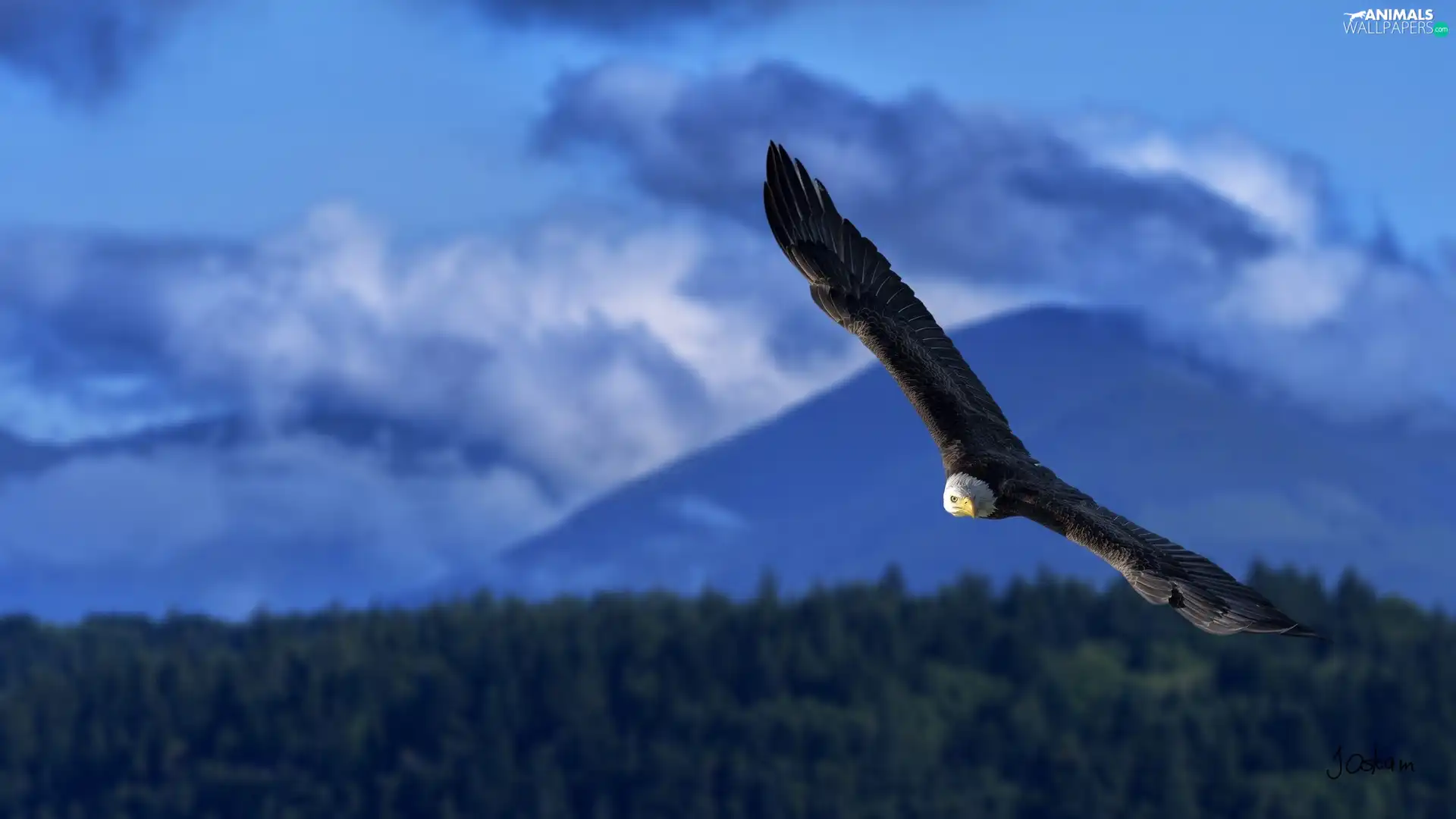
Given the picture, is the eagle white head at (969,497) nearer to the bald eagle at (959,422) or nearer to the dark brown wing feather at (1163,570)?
the bald eagle at (959,422)

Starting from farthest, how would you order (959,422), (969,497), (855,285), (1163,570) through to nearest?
(855,285)
(959,422)
(969,497)
(1163,570)

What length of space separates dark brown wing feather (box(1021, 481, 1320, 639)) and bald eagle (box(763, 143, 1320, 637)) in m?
0.02

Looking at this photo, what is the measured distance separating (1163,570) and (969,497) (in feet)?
9.89

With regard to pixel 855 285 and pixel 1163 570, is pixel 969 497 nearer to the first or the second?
pixel 1163 570

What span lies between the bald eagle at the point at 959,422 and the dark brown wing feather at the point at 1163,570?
2 centimetres

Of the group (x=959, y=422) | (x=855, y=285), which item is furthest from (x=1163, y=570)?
(x=855, y=285)

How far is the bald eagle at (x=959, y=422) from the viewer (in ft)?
70.6

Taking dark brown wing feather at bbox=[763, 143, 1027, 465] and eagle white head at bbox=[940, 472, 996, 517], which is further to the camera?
dark brown wing feather at bbox=[763, 143, 1027, 465]

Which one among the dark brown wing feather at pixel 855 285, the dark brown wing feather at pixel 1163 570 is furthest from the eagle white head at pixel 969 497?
the dark brown wing feather at pixel 855 285

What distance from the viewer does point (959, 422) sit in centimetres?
2666

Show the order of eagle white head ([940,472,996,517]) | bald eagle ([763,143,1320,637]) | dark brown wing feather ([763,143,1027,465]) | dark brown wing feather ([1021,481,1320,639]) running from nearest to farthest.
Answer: dark brown wing feather ([1021,481,1320,639]) → bald eagle ([763,143,1320,637]) → eagle white head ([940,472,996,517]) → dark brown wing feather ([763,143,1027,465])

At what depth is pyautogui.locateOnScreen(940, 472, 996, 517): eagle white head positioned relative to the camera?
24.1m

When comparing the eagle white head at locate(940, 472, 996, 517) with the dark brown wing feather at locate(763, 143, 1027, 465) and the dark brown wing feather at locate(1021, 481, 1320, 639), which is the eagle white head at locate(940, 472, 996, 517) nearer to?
the dark brown wing feather at locate(1021, 481, 1320, 639)

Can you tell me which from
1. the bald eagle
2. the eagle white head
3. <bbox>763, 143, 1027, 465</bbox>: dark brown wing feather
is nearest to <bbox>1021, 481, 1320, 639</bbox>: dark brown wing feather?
the bald eagle
